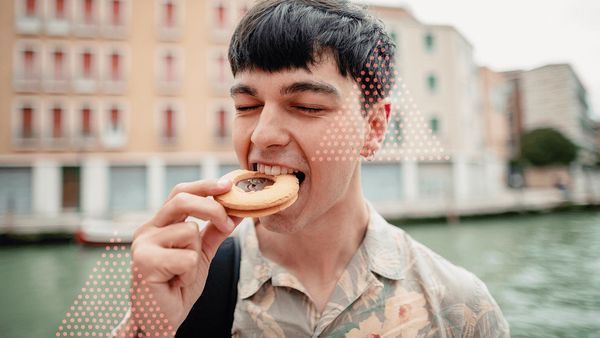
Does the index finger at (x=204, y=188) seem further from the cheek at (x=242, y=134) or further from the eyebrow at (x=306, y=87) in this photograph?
the eyebrow at (x=306, y=87)

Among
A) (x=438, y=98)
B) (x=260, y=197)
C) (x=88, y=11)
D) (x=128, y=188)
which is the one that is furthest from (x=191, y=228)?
(x=438, y=98)

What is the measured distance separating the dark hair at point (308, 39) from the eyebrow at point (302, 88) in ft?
0.20

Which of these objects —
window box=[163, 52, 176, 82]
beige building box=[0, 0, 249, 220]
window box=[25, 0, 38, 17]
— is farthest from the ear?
window box=[25, 0, 38, 17]

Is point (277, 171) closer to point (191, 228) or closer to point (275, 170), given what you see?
point (275, 170)

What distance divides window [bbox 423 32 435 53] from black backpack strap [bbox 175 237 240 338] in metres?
22.8

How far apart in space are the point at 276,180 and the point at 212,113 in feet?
59.3

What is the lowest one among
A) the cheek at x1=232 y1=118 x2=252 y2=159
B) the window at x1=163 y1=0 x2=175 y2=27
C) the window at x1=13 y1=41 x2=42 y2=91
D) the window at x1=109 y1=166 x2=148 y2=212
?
the window at x1=109 y1=166 x2=148 y2=212

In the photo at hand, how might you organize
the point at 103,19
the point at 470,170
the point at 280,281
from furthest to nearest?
the point at 470,170 < the point at 103,19 < the point at 280,281

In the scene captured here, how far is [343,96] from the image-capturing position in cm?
107

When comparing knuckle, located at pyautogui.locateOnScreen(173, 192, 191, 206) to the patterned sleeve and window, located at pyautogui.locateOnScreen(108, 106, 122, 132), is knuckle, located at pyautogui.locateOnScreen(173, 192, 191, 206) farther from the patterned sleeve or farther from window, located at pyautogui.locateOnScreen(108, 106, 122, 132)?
window, located at pyautogui.locateOnScreen(108, 106, 122, 132)

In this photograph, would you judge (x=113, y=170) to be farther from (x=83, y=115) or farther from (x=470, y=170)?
(x=470, y=170)

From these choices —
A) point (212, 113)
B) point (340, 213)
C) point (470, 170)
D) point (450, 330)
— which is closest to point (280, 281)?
point (340, 213)

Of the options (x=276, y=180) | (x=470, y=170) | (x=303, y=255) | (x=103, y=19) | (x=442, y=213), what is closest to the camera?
(x=276, y=180)

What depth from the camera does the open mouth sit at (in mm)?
1082
